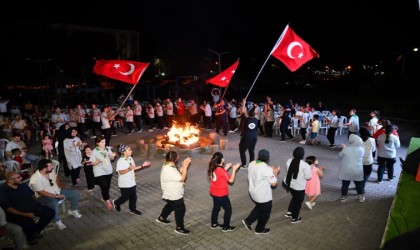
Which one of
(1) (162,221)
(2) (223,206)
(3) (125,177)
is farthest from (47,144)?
(2) (223,206)

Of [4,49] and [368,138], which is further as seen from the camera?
[4,49]

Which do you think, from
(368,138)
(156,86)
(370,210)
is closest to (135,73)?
(368,138)

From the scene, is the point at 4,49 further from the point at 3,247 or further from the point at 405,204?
the point at 405,204

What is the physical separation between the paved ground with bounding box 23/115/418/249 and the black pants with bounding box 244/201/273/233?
0.67 feet

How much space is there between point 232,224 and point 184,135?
665 cm

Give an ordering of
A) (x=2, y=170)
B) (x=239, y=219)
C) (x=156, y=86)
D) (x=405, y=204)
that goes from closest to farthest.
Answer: (x=405, y=204)
(x=239, y=219)
(x=2, y=170)
(x=156, y=86)

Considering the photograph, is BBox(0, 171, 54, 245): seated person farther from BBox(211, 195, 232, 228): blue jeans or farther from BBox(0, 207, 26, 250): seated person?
BBox(211, 195, 232, 228): blue jeans

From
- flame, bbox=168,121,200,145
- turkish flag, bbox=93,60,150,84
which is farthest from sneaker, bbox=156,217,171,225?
flame, bbox=168,121,200,145

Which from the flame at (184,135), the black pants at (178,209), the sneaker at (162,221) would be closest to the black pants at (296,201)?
the black pants at (178,209)

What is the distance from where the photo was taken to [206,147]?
41.3 feet

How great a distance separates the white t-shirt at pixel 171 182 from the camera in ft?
19.9

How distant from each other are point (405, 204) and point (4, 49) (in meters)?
30.5

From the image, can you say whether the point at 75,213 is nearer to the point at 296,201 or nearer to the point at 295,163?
the point at 296,201

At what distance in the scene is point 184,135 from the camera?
13.1m
